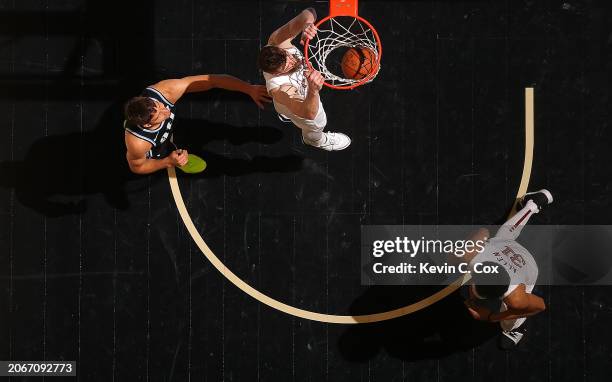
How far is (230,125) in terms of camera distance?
671 cm

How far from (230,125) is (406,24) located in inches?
88.7

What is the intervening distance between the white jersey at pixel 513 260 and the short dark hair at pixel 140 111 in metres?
3.54

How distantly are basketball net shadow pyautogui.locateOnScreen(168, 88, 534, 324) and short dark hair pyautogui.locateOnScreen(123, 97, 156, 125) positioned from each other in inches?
55.7

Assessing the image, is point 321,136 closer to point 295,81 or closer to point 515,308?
point 295,81

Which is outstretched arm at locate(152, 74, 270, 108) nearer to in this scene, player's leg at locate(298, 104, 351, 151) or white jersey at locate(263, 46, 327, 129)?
white jersey at locate(263, 46, 327, 129)

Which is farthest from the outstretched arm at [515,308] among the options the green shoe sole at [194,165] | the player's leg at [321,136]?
the green shoe sole at [194,165]

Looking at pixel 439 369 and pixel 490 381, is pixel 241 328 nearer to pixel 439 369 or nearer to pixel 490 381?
pixel 439 369

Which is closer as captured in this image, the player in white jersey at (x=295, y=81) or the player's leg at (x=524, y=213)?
the player in white jersey at (x=295, y=81)

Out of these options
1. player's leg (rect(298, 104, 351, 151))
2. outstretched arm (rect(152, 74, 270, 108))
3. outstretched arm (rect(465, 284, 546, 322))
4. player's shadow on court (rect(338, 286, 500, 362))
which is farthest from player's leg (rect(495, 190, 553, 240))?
outstretched arm (rect(152, 74, 270, 108))

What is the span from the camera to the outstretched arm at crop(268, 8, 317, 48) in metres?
5.59

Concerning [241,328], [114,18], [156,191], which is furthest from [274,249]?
[114,18]

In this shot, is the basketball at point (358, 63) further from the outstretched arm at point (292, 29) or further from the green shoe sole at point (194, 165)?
the green shoe sole at point (194, 165)

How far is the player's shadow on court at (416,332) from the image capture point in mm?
6617

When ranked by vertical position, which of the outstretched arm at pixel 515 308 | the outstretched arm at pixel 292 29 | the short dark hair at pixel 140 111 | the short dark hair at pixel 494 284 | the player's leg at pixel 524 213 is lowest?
the outstretched arm at pixel 515 308
